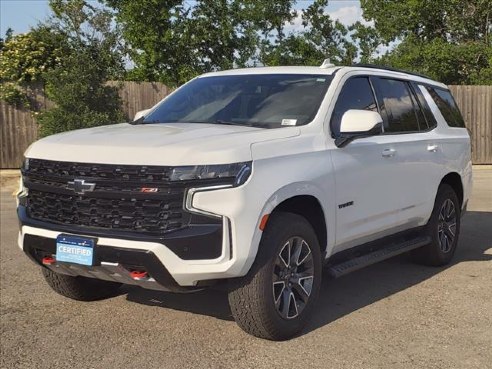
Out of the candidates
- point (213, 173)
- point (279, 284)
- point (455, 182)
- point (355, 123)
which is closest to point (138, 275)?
point (213, 173)

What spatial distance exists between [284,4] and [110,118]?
7.63m

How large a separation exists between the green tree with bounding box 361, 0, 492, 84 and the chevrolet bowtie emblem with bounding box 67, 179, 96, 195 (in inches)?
708

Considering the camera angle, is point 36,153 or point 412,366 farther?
point 36,153

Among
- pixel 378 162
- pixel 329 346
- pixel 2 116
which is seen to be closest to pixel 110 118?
pixel 2 116

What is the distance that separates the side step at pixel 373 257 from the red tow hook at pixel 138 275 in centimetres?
152

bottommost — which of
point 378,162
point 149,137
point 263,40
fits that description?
point 378,162

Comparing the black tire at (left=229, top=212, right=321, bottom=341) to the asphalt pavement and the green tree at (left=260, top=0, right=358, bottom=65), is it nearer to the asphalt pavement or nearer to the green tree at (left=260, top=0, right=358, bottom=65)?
the asphalt pavement

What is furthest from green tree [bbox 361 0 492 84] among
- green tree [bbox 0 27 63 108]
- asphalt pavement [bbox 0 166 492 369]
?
asphalt pavement [bbox 0 166 492 369]

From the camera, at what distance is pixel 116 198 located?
13.6ft

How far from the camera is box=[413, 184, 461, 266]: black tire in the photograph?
260 inches

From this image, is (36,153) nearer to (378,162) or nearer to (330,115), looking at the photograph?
(330,115)

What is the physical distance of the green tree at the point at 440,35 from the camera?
20688mm

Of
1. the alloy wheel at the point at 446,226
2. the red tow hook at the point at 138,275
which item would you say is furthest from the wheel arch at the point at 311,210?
the alloy wheel at the point at 446,226

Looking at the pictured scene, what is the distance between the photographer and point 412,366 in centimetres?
412
